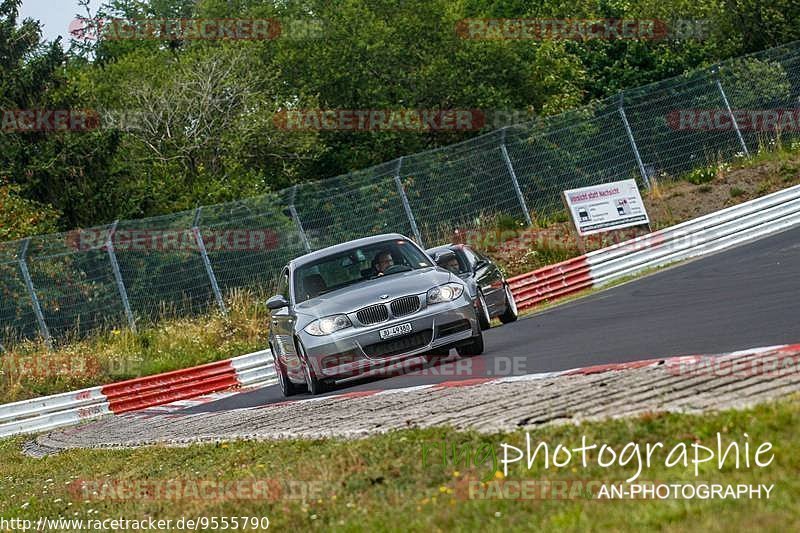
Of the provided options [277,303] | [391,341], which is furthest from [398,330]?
[277,303]

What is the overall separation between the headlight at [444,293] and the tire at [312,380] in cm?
153

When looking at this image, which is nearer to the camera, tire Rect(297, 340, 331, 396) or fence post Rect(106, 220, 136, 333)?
tire Rect(297, 340, 331, 396)

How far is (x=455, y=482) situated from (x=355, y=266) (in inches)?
319

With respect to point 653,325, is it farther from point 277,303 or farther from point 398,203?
point 398,203

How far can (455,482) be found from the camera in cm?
627

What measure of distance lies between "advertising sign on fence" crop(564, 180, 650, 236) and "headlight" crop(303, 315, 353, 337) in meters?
14.8

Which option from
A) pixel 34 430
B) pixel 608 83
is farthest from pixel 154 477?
pixel 608 83

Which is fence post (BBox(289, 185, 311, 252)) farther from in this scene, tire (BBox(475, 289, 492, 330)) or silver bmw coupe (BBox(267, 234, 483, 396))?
silver bmw coupe (BBox(267, 234, 483, 396))

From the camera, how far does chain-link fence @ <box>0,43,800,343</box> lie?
24.3 metres

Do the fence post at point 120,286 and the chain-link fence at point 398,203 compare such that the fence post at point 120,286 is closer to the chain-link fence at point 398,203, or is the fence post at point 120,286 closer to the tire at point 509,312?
the chain-link fence at point 398,203

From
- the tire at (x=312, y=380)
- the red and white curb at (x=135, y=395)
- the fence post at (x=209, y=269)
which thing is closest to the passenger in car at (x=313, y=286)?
the tire at (x=312, y=380)

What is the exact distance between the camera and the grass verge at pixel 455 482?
16.5 ft

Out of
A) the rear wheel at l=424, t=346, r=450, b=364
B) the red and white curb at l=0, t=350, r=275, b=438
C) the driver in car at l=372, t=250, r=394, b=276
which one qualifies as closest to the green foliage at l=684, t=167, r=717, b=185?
the red and white curb at l=0, t=350, r=275, b=438

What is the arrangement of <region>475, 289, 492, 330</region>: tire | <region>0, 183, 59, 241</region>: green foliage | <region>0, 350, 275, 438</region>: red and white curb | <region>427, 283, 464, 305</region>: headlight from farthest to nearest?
<region>0, 183, 59, 241</region>: green foliage < <region>0, 350, 275, 438</region>: red and white curb < <region>475, 289, 492, 330</region>: tire < <region>427, 283, 464, 305</region>: headlight
